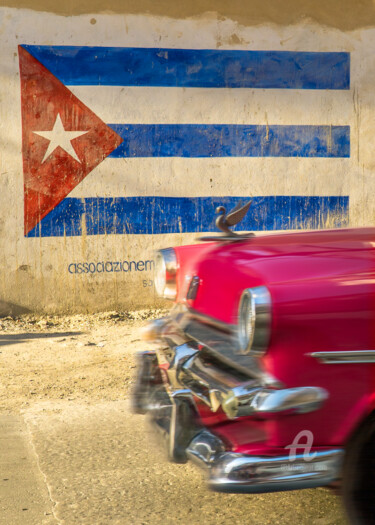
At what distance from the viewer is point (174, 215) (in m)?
6.80

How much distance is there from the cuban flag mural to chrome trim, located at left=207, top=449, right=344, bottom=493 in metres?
4.60

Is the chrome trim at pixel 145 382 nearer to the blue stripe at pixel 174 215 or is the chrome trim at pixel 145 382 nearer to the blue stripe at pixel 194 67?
the blue stripe at pixel 174 215

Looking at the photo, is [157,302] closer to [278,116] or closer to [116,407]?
[278,116]

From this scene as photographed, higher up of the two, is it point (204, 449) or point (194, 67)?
point (194, 67)

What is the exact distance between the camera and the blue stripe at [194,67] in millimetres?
6523

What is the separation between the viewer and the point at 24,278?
21.6 ft

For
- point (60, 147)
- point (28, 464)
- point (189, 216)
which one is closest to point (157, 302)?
point (189, 216)

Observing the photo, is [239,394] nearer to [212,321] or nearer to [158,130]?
[212,321]

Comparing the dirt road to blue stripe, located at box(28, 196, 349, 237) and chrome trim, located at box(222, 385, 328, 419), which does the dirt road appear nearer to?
chrome trim, located at box(222, 385, 328, 419)

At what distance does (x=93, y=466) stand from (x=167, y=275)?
101cm

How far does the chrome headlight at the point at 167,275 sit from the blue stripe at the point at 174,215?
3.38 m

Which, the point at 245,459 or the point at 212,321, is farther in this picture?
the point at 212,321

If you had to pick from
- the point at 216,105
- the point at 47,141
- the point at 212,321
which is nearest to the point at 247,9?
the point at 216,105

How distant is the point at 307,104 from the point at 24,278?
129 inches
